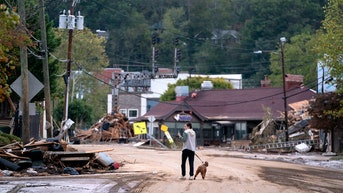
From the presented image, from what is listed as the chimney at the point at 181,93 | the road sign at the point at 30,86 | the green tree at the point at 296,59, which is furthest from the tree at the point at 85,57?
the road sign at the point at 30,86

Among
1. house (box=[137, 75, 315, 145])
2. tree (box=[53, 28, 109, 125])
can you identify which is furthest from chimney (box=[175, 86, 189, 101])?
tree (box=[53, 28, 109, 125])

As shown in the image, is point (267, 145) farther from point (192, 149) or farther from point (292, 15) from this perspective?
point (292, 15)

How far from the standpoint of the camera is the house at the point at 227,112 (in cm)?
6562

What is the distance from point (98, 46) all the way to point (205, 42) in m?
35.9

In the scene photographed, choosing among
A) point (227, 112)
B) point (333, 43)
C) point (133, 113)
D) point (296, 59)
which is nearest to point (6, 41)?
point (333, 43)

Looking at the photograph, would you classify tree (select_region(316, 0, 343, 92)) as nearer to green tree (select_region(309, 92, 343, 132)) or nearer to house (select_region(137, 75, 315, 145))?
green tree (select_region(309, 92, 343, 132))

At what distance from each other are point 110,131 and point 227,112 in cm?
1158

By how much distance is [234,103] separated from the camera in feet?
233

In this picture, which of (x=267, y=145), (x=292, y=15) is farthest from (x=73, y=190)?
(x=292, y=15)

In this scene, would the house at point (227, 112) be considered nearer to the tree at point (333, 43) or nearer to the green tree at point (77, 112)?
the green tree at point (77, 112)

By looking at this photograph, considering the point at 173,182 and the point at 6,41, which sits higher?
the point at 6,41

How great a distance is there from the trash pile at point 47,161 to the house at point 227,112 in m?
38.5

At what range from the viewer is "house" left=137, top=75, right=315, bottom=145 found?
65.6m

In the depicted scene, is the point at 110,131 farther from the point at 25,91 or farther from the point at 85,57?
the point at 25,91
